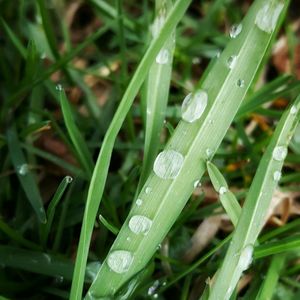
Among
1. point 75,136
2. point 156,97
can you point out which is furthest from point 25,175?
point 156,97

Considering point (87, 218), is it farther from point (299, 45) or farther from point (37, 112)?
point (299, 45)

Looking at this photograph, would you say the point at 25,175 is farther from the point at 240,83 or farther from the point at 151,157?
the point at 240,83

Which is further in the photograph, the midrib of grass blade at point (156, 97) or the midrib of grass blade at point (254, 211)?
the midrib of grass blade at point (156, 97)

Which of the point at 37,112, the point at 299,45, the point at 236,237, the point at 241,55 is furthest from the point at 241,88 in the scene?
the point at 299,45

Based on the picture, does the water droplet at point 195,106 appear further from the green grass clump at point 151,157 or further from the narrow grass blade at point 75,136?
the narrow grass blade at point 75,136

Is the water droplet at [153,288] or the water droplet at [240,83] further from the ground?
the water droplet at [240,83]

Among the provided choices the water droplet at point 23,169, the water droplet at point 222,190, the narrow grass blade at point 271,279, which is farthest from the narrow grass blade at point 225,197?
the water droplet at point 23,169

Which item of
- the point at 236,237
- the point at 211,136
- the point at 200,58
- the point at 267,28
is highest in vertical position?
the point at 200,58
